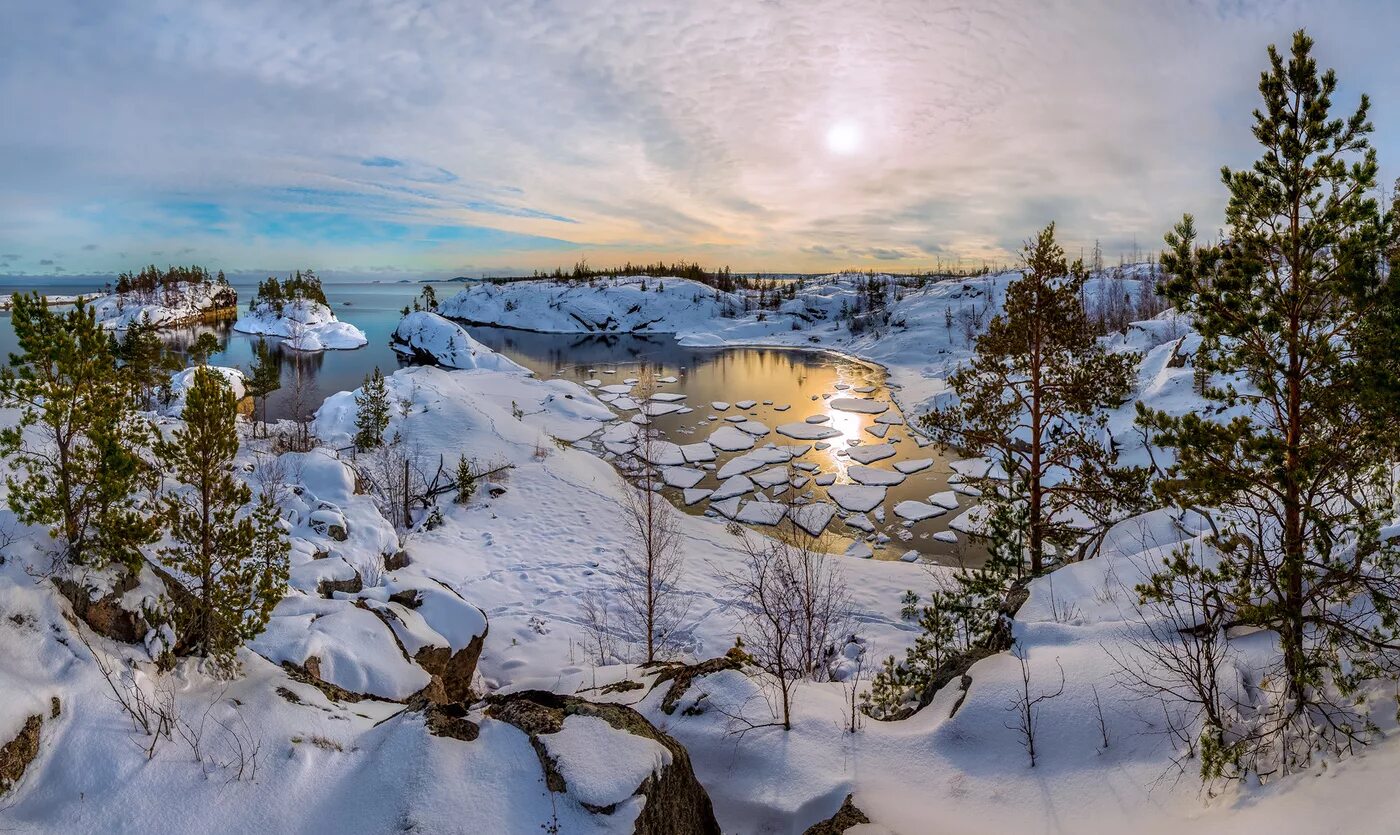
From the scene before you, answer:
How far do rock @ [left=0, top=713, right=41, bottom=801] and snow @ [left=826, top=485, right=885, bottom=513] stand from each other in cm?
1843

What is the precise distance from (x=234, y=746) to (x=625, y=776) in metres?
3.13

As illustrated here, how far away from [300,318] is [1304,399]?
3287 inches

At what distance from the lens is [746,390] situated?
41062mm

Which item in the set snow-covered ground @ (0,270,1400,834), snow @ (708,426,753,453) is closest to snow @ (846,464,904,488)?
snow @ (708,426,753,453)

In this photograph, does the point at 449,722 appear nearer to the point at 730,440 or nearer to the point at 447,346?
the point at 730,440

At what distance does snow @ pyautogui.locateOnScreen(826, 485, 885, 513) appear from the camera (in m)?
20.2

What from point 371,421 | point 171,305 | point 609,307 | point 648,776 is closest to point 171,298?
point 171,305

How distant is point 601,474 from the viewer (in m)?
23.6

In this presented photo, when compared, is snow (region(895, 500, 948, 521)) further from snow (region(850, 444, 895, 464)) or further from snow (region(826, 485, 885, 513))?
snow (region(850, 444, 895, 464))

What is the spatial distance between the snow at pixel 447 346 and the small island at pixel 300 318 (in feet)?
57.6

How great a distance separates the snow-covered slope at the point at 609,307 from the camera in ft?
269

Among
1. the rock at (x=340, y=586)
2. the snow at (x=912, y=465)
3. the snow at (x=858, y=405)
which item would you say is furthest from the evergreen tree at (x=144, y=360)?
the snow at (x=858, y=405)

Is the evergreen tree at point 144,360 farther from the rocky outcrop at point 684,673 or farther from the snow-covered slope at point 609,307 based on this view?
the snow-covered slope at point 609,307

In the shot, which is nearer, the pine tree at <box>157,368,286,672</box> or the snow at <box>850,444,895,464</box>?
the pine tree at <box>157,368,286,672</box>
